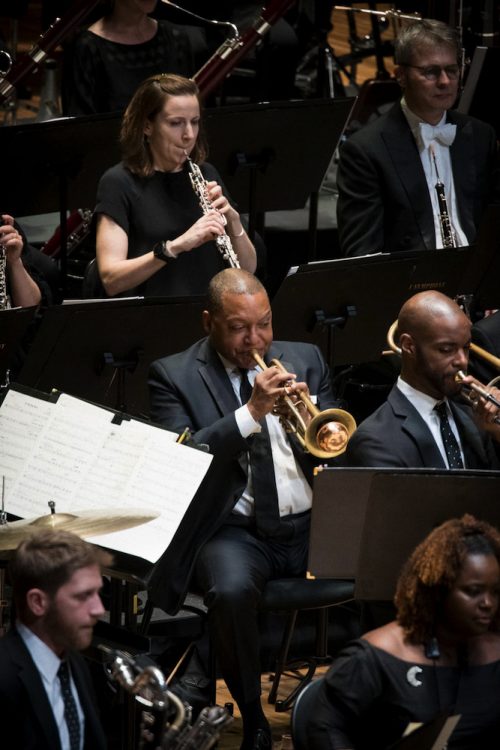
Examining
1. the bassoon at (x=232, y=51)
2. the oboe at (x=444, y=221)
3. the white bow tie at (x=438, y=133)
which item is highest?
the bassoon at (x=232, y=51)

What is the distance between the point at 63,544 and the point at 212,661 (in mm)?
1527

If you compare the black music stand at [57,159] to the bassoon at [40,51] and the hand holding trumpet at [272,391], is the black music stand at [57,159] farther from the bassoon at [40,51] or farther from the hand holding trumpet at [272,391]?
the hand holding trumpet at [272,391]

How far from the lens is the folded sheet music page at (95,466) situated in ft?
14.0

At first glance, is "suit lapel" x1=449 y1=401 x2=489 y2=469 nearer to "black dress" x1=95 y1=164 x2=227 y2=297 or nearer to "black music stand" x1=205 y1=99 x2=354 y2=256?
"black dress" x1=95 y1=164 x2=227 y2=297

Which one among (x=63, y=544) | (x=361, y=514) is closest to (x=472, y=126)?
(x=361, y=514)

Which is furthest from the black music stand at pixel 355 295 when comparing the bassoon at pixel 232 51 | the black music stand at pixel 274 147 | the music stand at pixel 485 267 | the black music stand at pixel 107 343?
the bassoon at pixel 232 51

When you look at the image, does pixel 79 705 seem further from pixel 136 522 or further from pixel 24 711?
pixel 136 522

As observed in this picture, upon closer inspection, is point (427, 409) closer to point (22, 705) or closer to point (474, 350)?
point (474, 350)

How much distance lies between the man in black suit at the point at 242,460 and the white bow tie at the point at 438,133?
1.52 m

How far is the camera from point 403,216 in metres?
6.19

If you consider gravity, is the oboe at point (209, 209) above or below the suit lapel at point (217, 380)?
above

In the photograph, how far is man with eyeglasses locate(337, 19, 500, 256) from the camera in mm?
6145

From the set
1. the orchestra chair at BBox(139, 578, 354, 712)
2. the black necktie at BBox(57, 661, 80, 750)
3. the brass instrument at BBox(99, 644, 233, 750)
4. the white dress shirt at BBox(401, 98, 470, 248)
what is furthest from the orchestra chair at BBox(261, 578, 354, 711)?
the white dress shirt at BBox(401, 98, 470, 248)

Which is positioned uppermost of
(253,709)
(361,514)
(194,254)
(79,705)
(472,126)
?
(472,126)
